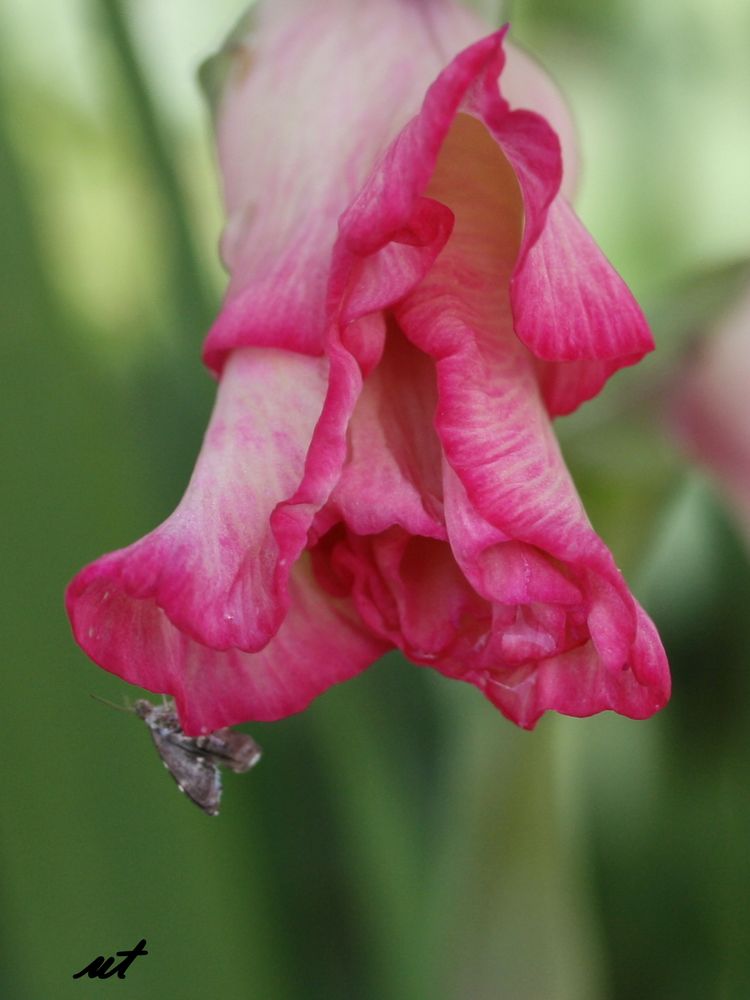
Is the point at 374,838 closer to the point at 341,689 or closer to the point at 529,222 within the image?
the point at 341,689

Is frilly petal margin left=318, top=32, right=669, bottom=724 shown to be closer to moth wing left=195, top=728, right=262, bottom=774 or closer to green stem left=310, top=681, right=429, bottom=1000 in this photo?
moth wing left=195, top=728, right=262, bottom=774

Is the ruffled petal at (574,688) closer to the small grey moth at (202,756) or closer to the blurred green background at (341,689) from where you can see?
the small grey moth at (202,756)

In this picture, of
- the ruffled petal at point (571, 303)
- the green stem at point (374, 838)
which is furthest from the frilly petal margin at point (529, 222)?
the green stem at point (374, 838)

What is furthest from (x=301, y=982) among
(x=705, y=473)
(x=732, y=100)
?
(x=732, y=100)

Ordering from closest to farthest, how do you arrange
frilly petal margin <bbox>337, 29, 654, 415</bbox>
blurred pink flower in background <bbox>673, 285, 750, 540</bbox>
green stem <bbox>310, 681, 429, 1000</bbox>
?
frilly petal margin <bbox>337, 29, 654, 415</bbox>, blurred pink flower in background <bbox>673, 285, 750, 540</bbox>, green stem <bbox>310, 681, 429, 1000</bbox>

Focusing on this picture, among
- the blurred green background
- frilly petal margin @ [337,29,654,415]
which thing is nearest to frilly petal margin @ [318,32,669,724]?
frilly petal margin @ [337,29,654,415]

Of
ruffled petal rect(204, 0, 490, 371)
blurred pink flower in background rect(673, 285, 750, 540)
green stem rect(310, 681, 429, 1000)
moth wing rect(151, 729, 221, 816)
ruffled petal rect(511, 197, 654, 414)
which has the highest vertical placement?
ruffled petal rect(204, 0, 490, 371)

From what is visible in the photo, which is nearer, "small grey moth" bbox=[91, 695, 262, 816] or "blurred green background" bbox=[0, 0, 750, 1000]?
"small grey moth" bbox=[91, 695, 262, 816]

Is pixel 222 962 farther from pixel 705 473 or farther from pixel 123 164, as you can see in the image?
pixel 123 164
